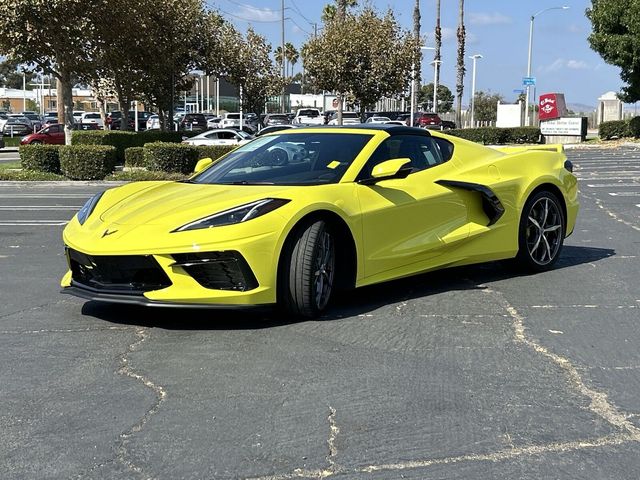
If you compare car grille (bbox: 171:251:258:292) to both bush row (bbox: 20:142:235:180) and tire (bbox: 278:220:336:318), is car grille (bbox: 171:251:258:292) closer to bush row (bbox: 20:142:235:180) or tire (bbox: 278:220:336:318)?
tire (bbox: 278:220:336:318)

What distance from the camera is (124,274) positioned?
4.99m

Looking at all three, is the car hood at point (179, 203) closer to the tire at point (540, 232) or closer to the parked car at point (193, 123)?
the tire at point (540, 232)

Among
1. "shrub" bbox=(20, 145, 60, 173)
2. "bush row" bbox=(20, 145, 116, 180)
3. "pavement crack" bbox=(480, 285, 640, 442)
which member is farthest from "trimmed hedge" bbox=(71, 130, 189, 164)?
"pavement crack" bbox=(480, 285, 640, 442)

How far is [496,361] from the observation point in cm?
454

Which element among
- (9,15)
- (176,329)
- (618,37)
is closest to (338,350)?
(176,329)

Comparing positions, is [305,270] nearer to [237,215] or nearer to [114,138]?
[237,215]

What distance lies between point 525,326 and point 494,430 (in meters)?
1.92

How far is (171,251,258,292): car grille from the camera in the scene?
484 centimetres

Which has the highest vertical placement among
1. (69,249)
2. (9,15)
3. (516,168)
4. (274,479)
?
(9,15)

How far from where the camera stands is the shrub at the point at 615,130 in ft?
135

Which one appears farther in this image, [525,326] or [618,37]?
[618,37]

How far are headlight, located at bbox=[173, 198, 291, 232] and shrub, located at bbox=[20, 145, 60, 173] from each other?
54.7ft

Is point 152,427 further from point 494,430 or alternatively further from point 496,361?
point 496,361

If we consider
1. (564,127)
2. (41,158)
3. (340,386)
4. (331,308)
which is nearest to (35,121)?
(564,127)
